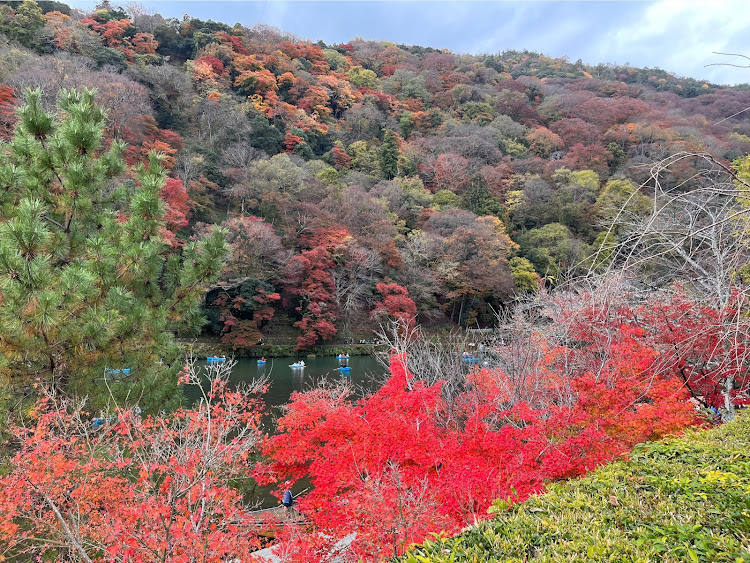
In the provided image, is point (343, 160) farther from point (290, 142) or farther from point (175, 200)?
point (175, 200)

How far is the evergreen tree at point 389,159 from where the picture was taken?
39469 mm

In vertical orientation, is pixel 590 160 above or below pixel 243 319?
above

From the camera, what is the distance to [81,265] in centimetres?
566

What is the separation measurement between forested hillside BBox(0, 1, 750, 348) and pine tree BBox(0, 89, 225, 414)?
16992 millimetres

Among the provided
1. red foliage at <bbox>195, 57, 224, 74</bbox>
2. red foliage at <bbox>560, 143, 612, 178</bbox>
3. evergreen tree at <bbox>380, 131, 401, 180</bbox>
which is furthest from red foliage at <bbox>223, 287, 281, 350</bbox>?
red foliage at <bbox>560, 143, 612, 178</bbox>

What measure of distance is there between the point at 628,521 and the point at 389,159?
39.5 m

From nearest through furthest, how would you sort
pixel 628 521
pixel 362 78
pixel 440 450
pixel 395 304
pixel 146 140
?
pixel 628 521 < pixel 440 450 < pixel 395 304 < pixel 146 140 < pixel 362 78

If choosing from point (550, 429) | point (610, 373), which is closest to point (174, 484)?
point (550, 429)

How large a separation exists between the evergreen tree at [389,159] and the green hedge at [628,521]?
125 feet

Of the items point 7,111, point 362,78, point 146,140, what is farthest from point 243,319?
point 362,78

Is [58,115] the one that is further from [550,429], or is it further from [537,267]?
[537,267]

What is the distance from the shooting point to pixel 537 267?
104 feet

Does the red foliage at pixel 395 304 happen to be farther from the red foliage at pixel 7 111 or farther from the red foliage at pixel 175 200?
the red foliage at pixel 7 111

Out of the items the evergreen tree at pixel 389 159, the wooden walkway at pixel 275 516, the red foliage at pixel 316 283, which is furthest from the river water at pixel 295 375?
the evergreen tree at pixel 389 159
